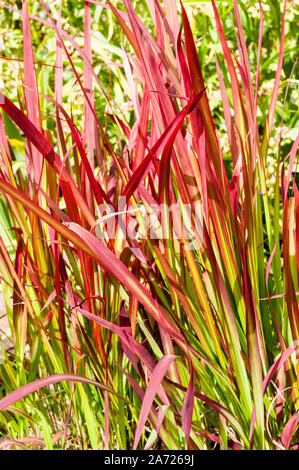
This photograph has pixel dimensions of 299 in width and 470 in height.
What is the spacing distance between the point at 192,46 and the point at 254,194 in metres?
0.22

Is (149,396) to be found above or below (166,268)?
below

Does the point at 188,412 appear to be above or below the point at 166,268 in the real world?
below

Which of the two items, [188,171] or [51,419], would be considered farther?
[51,419]

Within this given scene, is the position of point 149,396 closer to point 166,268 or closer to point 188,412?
point 188,412

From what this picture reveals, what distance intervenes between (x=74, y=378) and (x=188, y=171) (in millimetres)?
302

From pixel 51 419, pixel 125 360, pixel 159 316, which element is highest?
pixel 159 316

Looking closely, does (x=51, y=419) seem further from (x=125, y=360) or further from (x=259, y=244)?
(x=259, y=244)

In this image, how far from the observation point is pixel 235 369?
62 cm

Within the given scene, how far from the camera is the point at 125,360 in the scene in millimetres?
732

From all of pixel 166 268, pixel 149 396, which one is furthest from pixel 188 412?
pixel 166 268

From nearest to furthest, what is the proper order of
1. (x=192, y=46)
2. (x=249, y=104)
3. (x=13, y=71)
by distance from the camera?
(x=192, y=46) < (x=249, y=104) < (x=13, y=71)

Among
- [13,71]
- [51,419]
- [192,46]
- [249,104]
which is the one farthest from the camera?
[13,71]

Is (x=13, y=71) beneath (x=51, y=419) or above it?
above

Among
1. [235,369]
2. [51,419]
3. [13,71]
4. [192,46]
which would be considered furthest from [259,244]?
[13,71]
